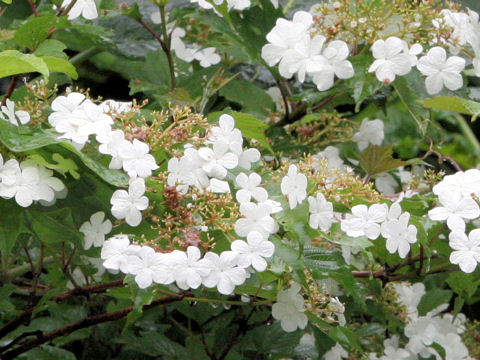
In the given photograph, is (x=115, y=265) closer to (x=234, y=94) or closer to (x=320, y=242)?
(x=320, y=242)

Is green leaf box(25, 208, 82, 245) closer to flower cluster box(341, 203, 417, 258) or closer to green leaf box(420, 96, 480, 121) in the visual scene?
flower cluster box(341, 203, 417, 258)

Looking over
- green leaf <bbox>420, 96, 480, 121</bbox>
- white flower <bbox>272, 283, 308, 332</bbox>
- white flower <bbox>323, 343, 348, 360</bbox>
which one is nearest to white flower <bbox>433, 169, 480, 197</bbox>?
green leaf <bbox>420, 96, 480, 121</bbox>

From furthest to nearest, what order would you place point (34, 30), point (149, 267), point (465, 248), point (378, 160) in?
1. point (378, 160)
2. point (34, 30)
3. point (465, 248)
4. point (149, 267)

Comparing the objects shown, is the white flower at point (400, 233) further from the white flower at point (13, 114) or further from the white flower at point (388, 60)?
the white flower at point (13, 114)

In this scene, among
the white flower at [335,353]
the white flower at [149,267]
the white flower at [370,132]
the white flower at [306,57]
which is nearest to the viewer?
the white flower at [149,267]

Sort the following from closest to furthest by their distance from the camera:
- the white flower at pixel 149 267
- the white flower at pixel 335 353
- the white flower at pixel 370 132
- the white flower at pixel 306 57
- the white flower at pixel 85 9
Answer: the white flower at pixel 149 267
the white flower at pixel 306 57
the white flower at pixel 85 9
the white flower at pixel 335 353
the white flower at pixel 370 132

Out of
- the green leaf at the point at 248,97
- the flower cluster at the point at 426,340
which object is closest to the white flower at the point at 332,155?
the green leaf at the point at 248,97

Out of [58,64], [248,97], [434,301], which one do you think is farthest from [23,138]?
[434,301]

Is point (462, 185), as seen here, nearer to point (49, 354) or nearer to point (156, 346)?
point (156, 346)

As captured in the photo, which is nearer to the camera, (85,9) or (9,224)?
(9,224)
